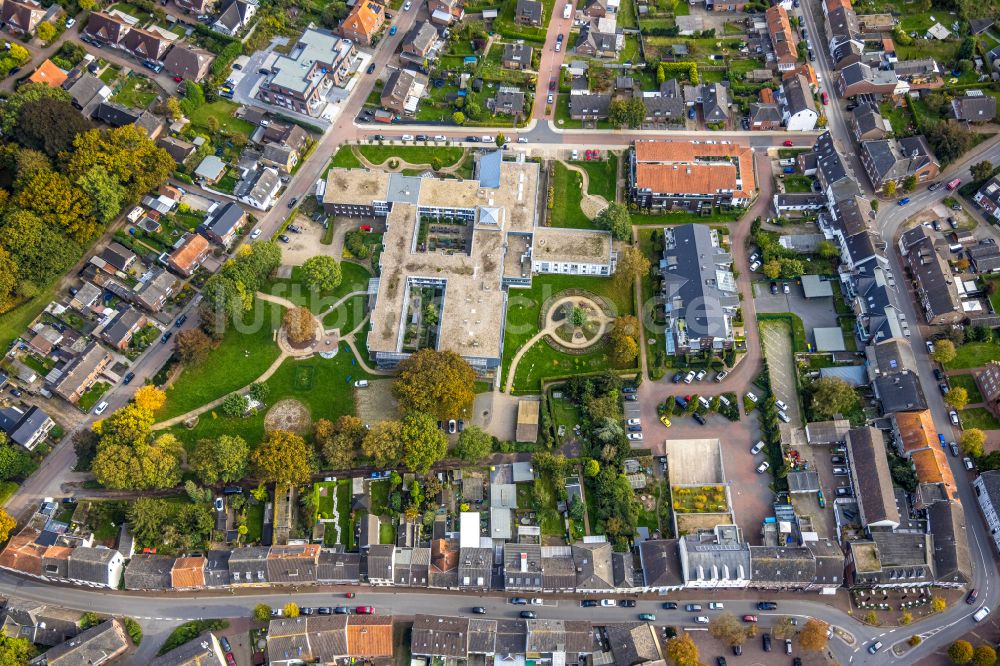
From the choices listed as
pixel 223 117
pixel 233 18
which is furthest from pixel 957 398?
pixel 233 18

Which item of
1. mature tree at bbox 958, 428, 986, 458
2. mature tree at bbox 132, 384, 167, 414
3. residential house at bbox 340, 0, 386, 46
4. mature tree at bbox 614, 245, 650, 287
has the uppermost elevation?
residential house at bbox 340, 0, 386, 46

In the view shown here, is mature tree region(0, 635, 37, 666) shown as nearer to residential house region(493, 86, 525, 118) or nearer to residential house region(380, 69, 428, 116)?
residential house region(380, 69, 428, 116)

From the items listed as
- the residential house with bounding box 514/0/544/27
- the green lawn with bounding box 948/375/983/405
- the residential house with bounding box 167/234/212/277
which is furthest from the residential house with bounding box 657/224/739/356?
the residential house with bounding box 167/234/212/277

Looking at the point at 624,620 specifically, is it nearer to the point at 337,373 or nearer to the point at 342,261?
the point at 337,373

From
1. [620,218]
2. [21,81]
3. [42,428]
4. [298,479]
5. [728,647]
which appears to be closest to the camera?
[728,647]

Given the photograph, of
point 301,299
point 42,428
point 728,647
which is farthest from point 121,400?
point 728,647

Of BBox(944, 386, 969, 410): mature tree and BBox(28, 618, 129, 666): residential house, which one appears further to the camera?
BBox(944, 386, 969, 410): mature tree

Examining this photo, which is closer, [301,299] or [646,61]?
[301,299]
